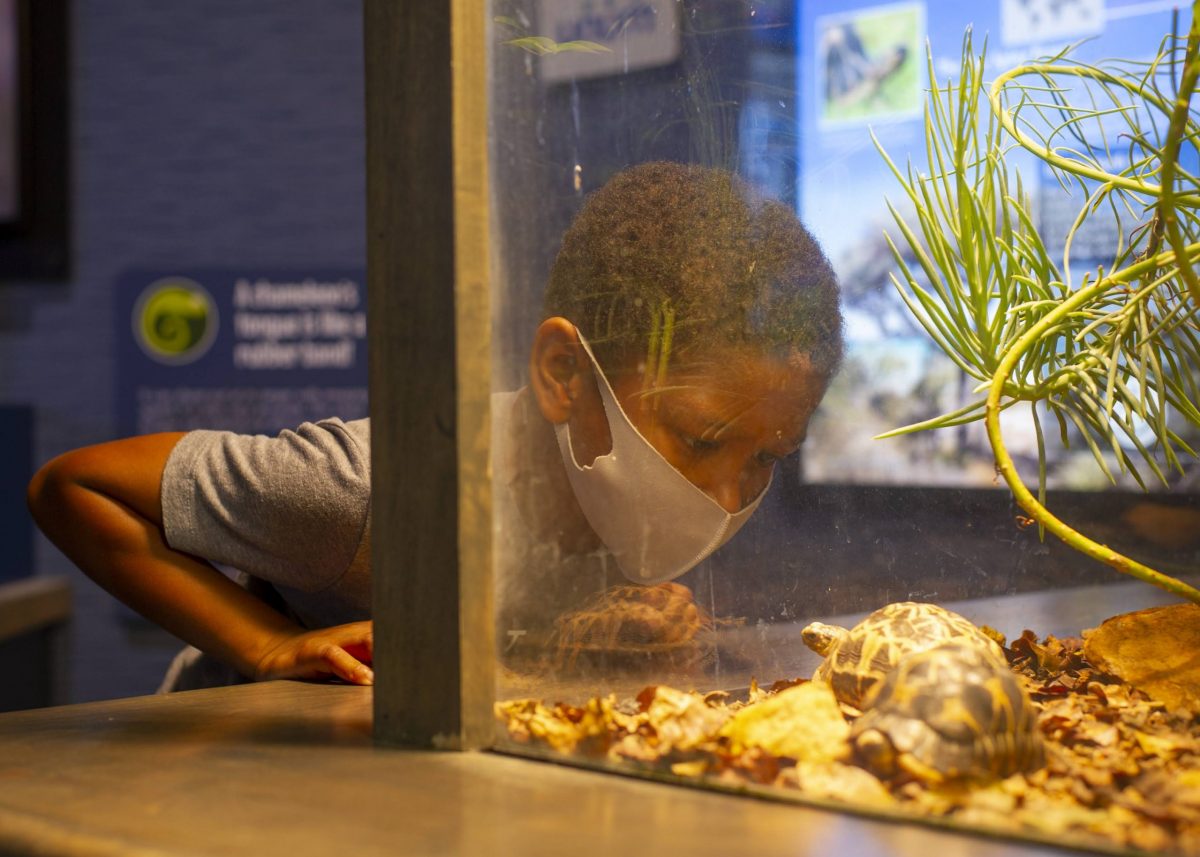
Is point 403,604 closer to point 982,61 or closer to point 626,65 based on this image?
point 626,65

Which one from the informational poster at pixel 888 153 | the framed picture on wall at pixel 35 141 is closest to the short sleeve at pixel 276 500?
the informational poster at pixel 888 153

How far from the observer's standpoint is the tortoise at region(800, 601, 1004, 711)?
23.0 inches

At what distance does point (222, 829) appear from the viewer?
1.47 ft

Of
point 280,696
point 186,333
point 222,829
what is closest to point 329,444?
point 280,696

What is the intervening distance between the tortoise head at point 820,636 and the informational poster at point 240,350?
207cm

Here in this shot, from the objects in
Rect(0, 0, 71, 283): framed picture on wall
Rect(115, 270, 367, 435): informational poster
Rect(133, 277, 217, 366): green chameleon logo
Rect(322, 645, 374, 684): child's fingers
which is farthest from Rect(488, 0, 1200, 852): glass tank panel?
Rect(0, 0, 71, 283): framed picture on wall

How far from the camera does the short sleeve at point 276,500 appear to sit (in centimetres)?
91

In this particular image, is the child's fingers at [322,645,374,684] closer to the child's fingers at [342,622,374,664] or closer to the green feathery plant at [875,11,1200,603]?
the child's fingers at [342,622,374,664]

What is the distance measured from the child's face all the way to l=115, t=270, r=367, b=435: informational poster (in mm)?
2062

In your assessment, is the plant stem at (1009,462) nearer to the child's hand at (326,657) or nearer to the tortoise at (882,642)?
the tortoise at (882,642)

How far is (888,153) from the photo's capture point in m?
0.67

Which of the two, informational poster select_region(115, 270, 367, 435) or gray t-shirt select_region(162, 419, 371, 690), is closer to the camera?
gray t-shirt select_region(162, 419, 371, 690)

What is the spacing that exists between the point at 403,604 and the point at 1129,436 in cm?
44

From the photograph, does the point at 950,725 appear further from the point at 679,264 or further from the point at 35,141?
the point at 35,141
